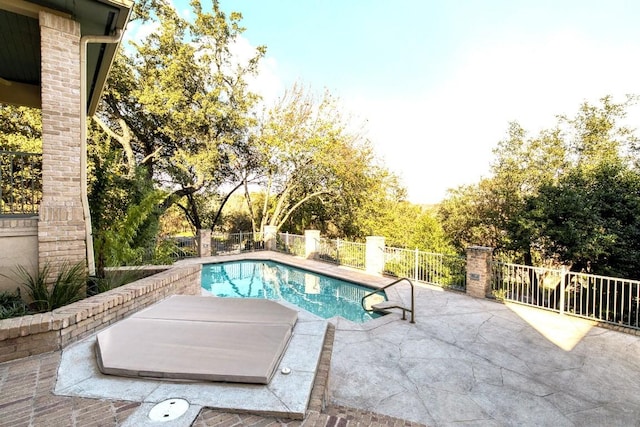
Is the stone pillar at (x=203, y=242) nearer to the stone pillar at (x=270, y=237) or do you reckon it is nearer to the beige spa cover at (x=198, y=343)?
the stone pillar at (x=270, y=237)

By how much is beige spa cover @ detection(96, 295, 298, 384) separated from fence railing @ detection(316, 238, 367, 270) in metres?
8.04

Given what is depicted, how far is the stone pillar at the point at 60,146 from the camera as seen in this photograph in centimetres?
365

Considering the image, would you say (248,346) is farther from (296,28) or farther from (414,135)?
(414,135)

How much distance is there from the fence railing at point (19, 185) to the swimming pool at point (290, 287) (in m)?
5.43

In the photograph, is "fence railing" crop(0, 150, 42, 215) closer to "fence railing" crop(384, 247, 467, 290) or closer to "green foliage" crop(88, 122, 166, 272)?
"green foliage" crop(88, 122, 166, 272)

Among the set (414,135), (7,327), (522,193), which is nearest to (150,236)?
(7,327)

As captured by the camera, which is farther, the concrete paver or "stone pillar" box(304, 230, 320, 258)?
"stone pillar" box(304, 230, 320, 258)

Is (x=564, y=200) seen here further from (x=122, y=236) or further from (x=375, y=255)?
(x=122, y=236)

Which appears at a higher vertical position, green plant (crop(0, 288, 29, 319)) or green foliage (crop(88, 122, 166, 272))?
green foliage (crop(88, 122, 166, 272))

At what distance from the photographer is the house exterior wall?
3.47 meters

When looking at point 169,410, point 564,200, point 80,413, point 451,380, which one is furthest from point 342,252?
point 80,413

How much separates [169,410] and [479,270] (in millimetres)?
7783

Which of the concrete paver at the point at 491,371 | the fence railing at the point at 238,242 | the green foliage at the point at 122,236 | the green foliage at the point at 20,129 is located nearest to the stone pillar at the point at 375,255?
the concrete paver at the point at 491,371

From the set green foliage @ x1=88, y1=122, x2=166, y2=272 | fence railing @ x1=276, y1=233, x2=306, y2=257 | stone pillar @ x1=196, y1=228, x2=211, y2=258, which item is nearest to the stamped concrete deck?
green foliage @ x1=88, y1=122, x2=166, y2=272
